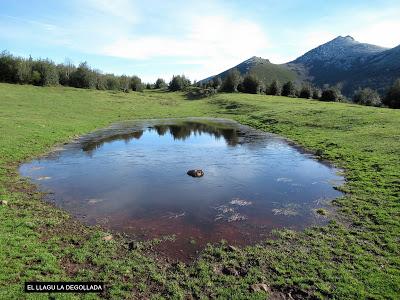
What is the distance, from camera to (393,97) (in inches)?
3839

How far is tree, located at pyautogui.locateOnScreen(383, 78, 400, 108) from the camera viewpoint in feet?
312

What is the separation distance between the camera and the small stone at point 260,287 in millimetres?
11752

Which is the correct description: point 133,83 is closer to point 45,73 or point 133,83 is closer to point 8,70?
point 45,73

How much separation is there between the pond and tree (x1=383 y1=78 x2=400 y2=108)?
7214 cm

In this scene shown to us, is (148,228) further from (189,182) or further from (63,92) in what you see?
(63,92)

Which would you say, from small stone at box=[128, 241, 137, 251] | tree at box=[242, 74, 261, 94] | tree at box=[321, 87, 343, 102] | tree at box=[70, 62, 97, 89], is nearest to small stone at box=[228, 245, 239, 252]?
small stone at box=[128, 241, 137, 251]

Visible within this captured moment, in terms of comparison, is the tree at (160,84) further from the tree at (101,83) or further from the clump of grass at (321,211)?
the clump of grass at (321,211)

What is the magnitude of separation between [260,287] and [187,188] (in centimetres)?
1183

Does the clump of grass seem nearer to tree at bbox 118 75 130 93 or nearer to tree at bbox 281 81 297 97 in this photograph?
tree at bbox 281 81 297 97

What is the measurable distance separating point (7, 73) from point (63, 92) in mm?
22036

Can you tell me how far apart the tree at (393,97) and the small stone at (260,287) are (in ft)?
329

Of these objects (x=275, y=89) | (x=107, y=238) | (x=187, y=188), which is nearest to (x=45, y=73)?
(x=275, y=89)

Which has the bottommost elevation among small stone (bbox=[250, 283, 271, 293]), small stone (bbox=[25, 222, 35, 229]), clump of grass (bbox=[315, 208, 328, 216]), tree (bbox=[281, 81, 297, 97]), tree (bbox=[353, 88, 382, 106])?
small stone (bbox=[250, 283, 271, 293])

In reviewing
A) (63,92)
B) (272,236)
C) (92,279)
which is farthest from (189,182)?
(63,92)
